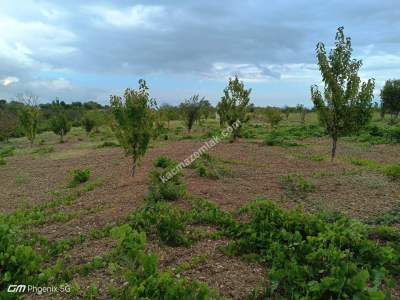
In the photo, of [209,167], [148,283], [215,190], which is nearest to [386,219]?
[215,190]

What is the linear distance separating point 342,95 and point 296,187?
4776 millimetres

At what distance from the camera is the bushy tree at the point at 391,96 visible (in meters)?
31.3

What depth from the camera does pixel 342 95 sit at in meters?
11.7

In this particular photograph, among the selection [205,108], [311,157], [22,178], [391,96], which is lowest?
[22,178]

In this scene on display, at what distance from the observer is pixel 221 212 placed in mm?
6496

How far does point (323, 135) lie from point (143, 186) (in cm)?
1618

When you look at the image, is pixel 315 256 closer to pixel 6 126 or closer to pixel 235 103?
pixel 235 103

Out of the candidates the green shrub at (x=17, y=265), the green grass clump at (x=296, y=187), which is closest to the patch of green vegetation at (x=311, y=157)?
the green grass clump at (x=296, y=187)

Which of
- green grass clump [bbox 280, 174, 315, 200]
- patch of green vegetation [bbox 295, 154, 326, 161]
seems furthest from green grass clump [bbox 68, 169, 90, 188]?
patch of green vegetation [bbox 295, 154, 326, 161]

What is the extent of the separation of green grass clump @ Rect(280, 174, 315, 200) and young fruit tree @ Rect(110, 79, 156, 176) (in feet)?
13.4

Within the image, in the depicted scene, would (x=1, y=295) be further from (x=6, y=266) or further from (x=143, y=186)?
(x=143, y=186)

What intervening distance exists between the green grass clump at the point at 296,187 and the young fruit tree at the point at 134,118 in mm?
4079

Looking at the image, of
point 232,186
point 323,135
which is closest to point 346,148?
point 323,135

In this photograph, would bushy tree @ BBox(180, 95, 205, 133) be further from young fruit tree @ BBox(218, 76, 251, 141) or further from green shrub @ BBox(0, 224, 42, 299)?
green shrub @ BBox(0, 224, 42, 299)
